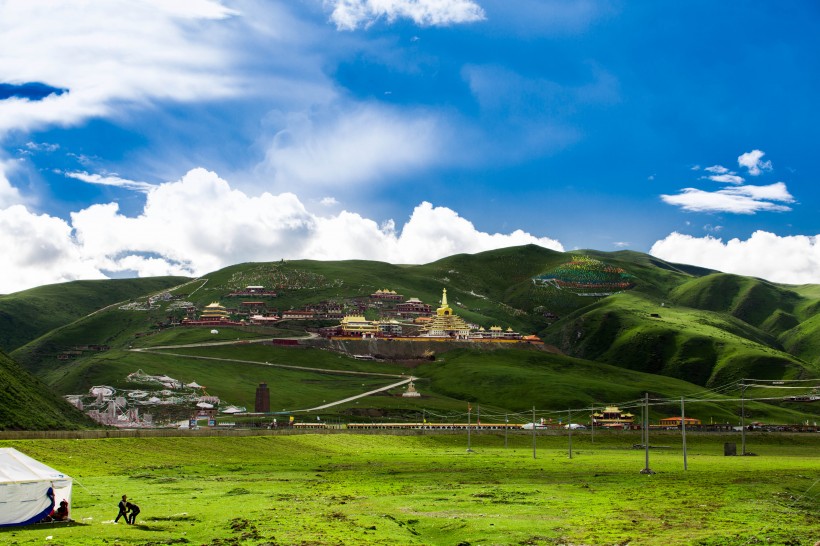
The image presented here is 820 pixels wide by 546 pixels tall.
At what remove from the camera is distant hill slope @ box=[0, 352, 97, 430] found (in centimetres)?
10119

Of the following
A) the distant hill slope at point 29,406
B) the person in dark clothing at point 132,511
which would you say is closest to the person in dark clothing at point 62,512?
the person in dark clothing at point 132,511

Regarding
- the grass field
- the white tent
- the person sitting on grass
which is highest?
the white tent

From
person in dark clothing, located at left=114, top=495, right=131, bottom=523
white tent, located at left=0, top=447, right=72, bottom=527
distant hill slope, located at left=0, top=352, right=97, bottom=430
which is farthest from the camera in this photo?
distant hill slope, located at left=0, top=352, right=97, bottom=430

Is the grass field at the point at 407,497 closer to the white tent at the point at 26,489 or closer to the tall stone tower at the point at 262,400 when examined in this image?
the white tent at the point at 26,489

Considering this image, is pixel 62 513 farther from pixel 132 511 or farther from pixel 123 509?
pixel 132 511

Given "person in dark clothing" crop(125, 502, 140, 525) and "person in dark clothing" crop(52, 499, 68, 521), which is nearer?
"person in dark clothing" crop(125, 502, 140, 525)

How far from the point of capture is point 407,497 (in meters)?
60.7

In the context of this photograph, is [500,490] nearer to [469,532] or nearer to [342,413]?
[469,532]

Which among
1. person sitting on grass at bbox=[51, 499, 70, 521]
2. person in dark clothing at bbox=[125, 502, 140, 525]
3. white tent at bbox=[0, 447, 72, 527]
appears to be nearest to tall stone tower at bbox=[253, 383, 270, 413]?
white tent at bbox=[0, 447, 72, 527]

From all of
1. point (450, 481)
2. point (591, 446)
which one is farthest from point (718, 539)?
point (591, 446)

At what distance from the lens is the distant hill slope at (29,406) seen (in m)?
101

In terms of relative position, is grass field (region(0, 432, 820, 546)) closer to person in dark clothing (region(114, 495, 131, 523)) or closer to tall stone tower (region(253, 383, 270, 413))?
person in dark clothing (region(114, 495, 131, 523))

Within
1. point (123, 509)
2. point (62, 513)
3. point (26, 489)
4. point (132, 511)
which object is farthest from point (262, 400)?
point (26, 489)

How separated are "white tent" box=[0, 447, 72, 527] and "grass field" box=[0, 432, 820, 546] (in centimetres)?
93
